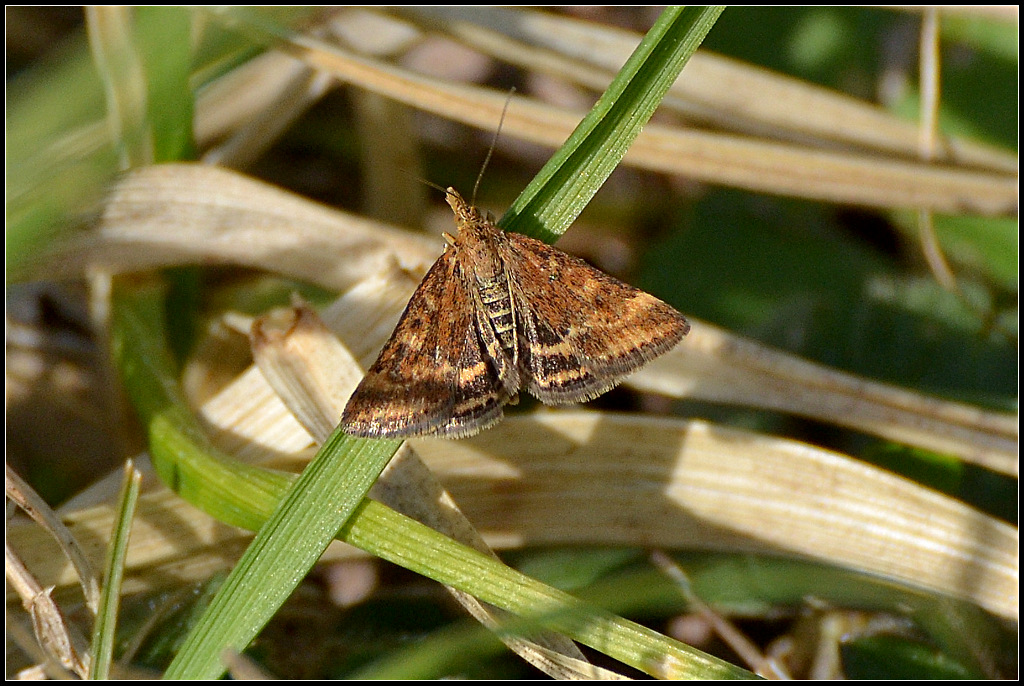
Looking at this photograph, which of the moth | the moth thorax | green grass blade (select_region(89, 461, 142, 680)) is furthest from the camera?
the moth thorax

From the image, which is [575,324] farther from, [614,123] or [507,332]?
[614,123]

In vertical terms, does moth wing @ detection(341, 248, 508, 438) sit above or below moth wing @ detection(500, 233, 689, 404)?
below

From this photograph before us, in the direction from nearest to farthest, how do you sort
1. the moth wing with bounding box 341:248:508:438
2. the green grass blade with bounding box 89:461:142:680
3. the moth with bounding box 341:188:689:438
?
the green grass blade with bounding box 89:461:142:680, the moth wing with bounding box 341:248:508:438, the moth with bounding box 341:188:689:438

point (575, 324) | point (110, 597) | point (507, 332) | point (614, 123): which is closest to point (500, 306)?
point (507, 332)

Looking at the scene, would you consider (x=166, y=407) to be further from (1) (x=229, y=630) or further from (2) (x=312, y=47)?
(2) (x=312, y=47)

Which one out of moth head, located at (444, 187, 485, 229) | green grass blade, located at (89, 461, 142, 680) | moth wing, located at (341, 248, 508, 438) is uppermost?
moth head, located at (444, 187, 485, 229)

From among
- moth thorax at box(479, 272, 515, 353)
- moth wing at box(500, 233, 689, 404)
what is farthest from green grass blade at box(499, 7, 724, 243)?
moth thorax at box(479, 272, 515, 353)

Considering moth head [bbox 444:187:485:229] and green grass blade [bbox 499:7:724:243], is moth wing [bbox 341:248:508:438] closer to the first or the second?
moth head [bbox 444:187:485:229]
